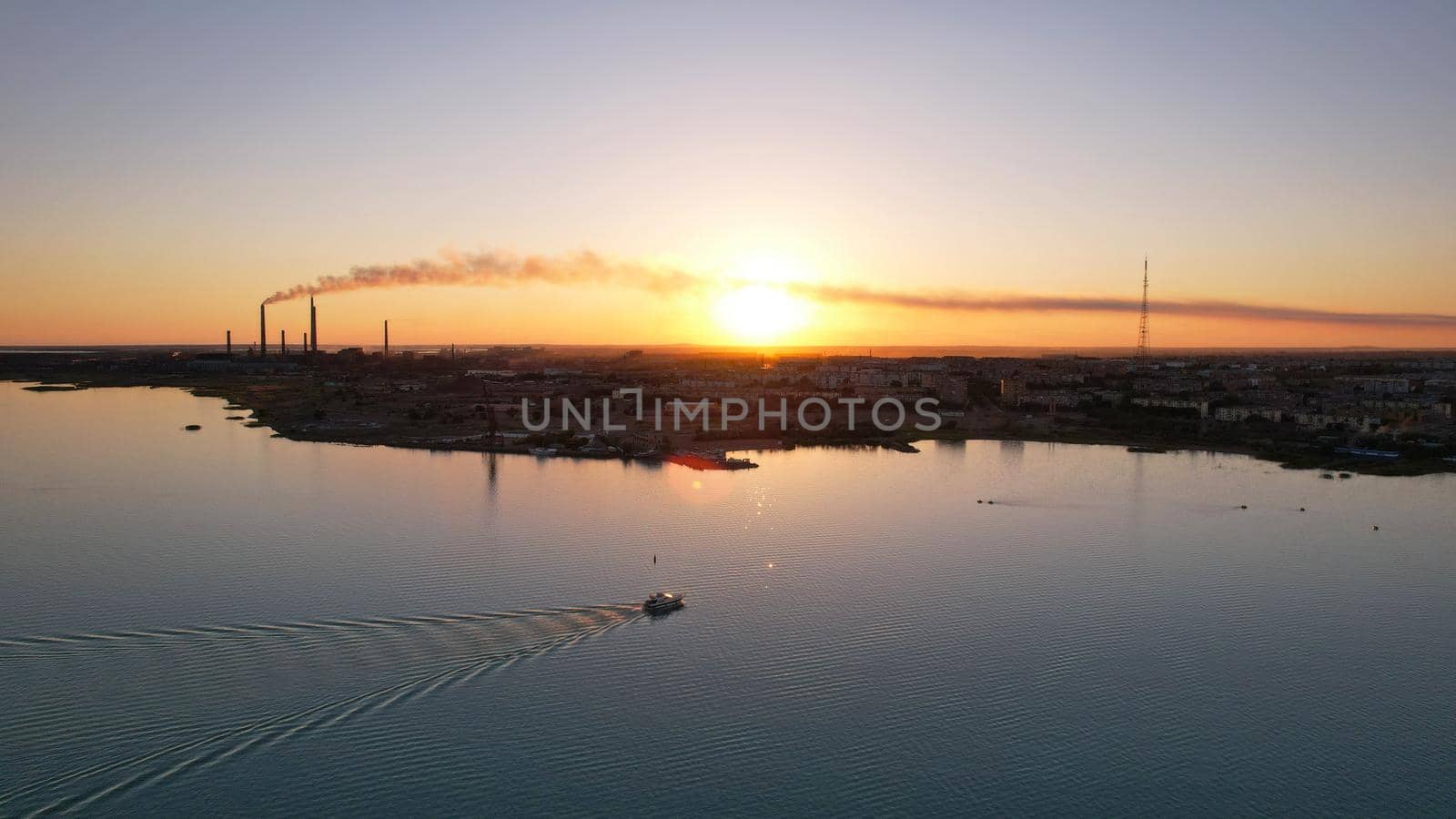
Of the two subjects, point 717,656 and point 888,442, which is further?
point 888,442

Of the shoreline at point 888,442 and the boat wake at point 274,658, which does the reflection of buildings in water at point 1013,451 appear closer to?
the shoreline at point 888,442

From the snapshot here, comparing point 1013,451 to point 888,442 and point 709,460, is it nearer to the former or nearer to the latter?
point 888,442

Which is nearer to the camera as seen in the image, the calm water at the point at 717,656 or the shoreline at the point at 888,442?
the calm water at the point at 717,656

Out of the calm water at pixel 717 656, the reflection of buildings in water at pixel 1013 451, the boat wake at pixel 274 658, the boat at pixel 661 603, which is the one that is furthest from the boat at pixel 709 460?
the boat wake at pixel 274 658

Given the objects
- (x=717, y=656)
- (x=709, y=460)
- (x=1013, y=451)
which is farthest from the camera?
(x=1013, y=451)

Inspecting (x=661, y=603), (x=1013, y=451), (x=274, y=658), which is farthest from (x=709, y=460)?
(x=274, y=658)

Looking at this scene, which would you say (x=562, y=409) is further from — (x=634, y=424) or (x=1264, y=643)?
(x=1264, y=643)
